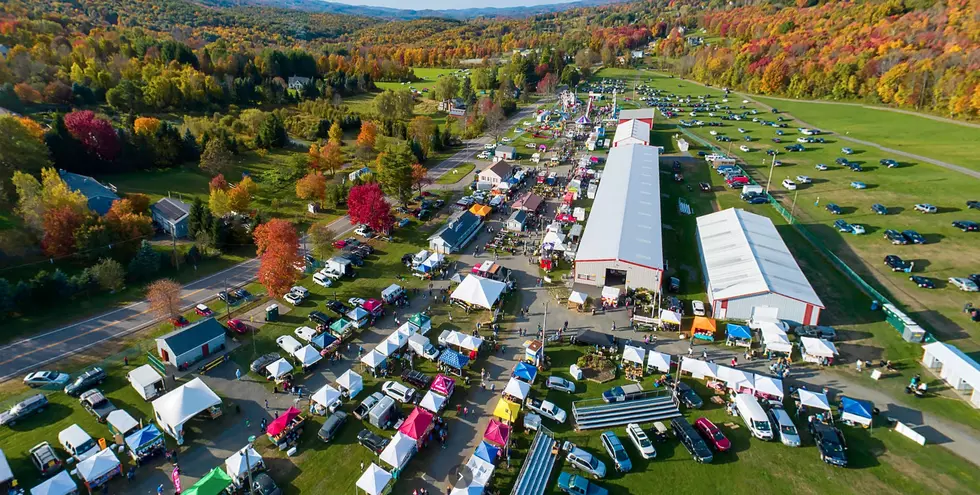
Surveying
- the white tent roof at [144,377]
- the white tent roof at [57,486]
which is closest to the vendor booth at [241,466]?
the white tent roof at [57,486]

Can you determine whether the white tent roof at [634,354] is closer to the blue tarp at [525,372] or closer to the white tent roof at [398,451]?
the blue tarp at [525,372]

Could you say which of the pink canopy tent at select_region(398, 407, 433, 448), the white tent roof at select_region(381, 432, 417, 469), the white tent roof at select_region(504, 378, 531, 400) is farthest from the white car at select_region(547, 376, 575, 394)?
the white tent roof at select_region(381, 432, 417, 469)

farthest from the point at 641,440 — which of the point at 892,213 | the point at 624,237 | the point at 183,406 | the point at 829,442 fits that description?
the point at 892,213

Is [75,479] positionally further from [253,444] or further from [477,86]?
[477,86]

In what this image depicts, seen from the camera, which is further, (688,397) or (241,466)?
(688,397)

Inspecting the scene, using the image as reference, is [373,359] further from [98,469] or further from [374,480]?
[98,469]

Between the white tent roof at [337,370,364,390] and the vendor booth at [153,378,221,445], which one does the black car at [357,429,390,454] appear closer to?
the white tent roof at [337,370,364,390]
